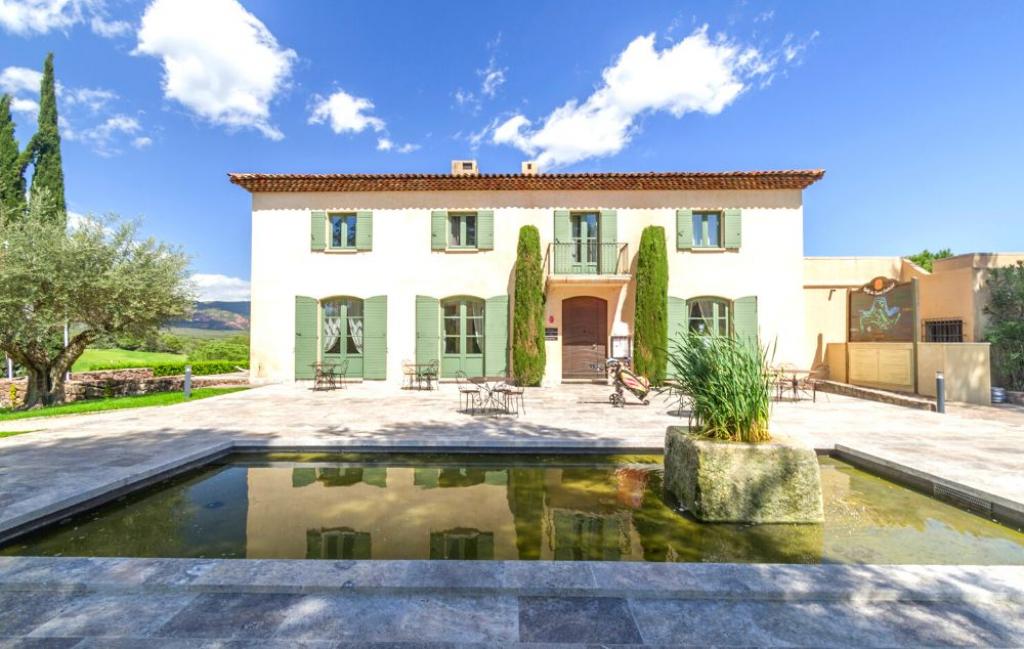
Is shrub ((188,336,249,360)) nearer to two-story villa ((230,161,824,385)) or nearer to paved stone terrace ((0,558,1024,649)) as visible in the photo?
two-story villa ((230,161,824,385))

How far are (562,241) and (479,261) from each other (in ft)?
8.29

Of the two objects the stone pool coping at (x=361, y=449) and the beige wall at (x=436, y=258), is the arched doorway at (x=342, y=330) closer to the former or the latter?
the beige wall at (x=436, y=258)

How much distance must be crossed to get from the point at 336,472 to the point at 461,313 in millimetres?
8200

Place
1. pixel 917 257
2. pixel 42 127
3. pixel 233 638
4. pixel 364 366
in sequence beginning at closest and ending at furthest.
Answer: pixel 233 638 → pixel 364 366 → pixel 42 127 → pixel 917 257

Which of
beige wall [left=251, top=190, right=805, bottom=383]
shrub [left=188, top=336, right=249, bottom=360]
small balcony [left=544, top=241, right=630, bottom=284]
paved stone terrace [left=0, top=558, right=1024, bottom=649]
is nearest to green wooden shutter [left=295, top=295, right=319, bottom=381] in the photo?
beige wall [left=251, top=190, right=805, bottom=383]

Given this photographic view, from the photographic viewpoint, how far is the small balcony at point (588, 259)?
40.0 feet

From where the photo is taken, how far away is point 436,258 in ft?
40.6

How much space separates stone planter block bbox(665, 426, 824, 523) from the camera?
3242mm

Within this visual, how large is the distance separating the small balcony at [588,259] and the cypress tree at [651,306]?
0.57 meters

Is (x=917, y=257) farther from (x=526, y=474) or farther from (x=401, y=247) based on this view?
(x=526, y=474)

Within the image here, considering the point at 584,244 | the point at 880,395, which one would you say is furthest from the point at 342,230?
the point at 880,395

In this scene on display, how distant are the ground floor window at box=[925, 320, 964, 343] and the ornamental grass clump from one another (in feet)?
36.6

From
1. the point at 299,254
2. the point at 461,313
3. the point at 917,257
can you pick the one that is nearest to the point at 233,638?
the point at 461,313

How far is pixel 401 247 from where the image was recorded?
1238 centimetres
